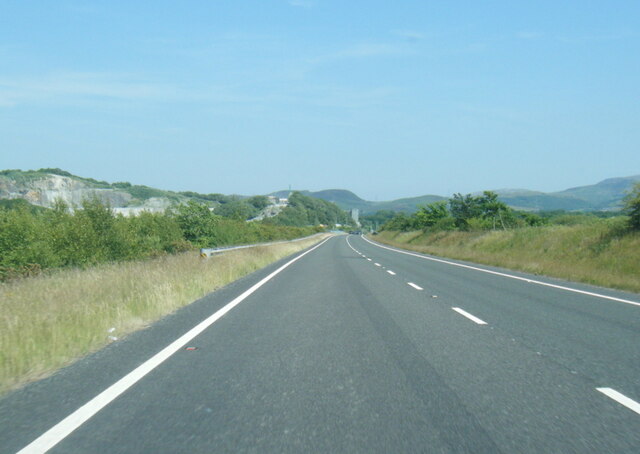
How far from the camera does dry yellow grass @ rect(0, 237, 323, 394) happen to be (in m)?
6.83

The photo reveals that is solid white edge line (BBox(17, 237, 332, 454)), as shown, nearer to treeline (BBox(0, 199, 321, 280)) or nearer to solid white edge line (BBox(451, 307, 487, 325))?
solid white edge line (BBox(451, 307, 487, 325))

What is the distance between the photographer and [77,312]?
30.9 feet

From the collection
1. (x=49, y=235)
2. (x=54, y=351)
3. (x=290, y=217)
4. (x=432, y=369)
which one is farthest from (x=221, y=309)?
(x=290, y=217)

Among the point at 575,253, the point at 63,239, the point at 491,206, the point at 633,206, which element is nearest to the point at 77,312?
the point at 633,206

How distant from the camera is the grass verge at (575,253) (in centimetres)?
2038

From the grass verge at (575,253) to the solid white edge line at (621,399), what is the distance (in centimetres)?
1198

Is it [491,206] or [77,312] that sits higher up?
[491,206]

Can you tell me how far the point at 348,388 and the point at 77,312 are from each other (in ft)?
18.1

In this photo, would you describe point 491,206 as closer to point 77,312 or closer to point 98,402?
point 77,312

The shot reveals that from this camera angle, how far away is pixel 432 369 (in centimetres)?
650

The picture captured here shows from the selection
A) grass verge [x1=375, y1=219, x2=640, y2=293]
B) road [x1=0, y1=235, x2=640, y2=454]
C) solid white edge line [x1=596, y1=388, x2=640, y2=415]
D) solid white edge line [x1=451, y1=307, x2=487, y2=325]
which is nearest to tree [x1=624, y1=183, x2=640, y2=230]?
grass verge [x1=375, y1=219, x2=640, y2=293]

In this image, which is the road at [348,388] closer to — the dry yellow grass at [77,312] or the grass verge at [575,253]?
the dry yellow grass at [77,312]

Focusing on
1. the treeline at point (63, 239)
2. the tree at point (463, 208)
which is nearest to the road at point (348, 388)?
the treeline at point (63, 239)

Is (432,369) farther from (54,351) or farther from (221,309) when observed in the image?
(221,309)
